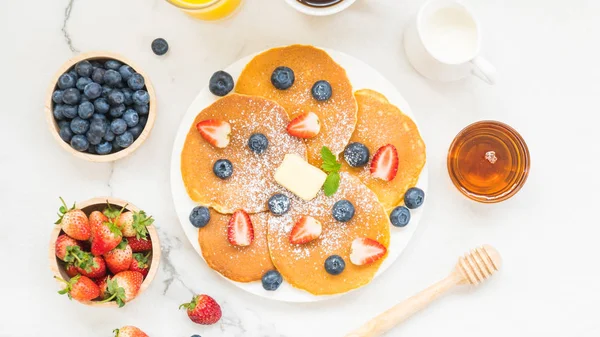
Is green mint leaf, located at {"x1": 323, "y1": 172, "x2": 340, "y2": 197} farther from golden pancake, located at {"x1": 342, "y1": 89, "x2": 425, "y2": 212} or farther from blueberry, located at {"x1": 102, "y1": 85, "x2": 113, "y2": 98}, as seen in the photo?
blueberry, located at {"x1": 102, "y1": 85, "x2": 113, "y2": 98}

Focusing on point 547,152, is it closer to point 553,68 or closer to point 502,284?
point 553,68

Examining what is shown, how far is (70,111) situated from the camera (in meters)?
2.09

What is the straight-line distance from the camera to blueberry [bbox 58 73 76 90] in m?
2.11

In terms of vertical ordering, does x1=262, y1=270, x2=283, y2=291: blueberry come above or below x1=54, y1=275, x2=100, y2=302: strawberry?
above

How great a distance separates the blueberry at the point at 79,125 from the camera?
2.09 m

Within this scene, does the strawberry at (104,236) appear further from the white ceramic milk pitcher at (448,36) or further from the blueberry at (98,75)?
the white ceramic milk pitcher at (448,36)

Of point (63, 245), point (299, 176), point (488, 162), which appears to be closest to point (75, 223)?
point (63, 245)

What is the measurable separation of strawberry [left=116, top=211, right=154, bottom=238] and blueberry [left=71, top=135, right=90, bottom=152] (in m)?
0.23

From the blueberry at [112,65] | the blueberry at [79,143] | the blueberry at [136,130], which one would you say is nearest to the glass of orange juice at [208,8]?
the blueberry at [112,65]

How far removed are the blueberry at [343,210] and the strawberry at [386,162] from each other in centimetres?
13

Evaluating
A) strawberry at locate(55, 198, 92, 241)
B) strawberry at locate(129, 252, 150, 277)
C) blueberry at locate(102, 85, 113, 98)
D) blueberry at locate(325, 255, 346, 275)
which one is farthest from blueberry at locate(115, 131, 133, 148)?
blueberry at locate(325, 255, 346, 275)

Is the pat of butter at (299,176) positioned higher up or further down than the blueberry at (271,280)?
higher up

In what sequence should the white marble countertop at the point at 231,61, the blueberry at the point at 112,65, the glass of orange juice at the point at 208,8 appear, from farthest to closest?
the white marble countertop at the point at 231,61 → the blueberry at the point at 112,65 → the glass of orange juice at the point at 208,8

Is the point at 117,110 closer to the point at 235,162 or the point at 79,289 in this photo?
the point at 235,162
